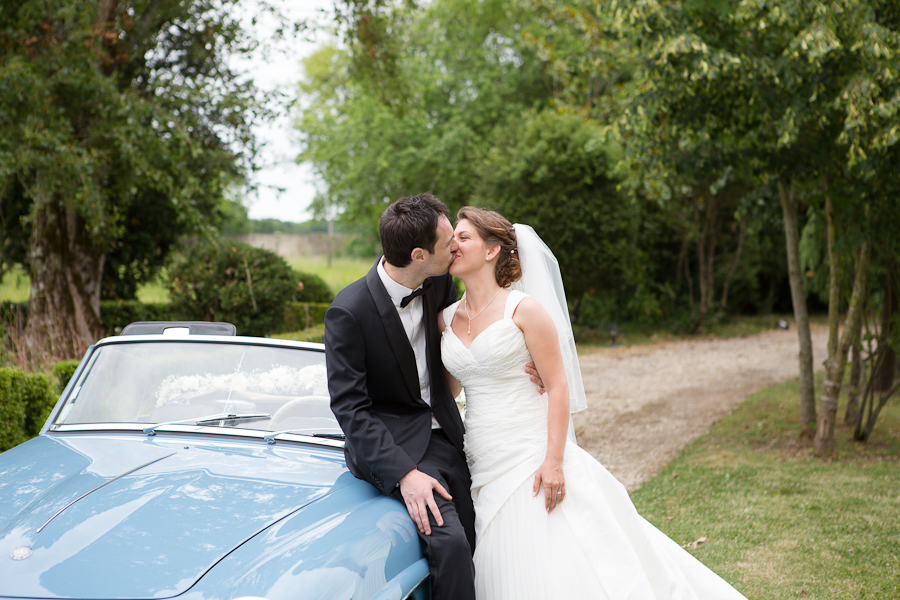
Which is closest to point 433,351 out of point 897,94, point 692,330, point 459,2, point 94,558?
point 94,558

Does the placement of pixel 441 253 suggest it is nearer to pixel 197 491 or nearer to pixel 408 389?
pixel 408 389

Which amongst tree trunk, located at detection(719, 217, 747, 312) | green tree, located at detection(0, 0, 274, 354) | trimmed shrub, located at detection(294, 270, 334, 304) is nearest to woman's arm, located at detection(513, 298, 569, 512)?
green tree, located at detection(0, 0, 274, 354)

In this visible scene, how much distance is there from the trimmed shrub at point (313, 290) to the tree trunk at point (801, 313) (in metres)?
10.3

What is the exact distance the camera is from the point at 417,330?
10.2 feet

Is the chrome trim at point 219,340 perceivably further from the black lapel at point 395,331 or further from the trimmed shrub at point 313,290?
the trimmed shrub at point 313,290

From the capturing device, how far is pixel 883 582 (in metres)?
4.17

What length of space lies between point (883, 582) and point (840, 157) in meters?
4.49

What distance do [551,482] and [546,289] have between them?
3.22ft

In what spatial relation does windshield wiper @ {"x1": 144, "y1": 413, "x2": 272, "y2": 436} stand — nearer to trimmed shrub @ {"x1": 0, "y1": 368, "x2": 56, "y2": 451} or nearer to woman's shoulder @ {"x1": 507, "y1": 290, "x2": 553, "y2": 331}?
woman's shoulder @ {"x1": 507, "y1": 290, "x2": 553, "y2": 331}

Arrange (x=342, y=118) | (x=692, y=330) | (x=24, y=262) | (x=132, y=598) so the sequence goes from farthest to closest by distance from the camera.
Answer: (x=342, y=118)
(x=692, y=330)
(x=24, y=262)
(x=132, y=598)

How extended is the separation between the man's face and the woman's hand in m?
0.97

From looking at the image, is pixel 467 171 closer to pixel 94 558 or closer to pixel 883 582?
pixel 883 582

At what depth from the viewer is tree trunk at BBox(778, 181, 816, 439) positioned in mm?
7582

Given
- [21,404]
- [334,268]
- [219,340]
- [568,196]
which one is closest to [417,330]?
[219,340]
